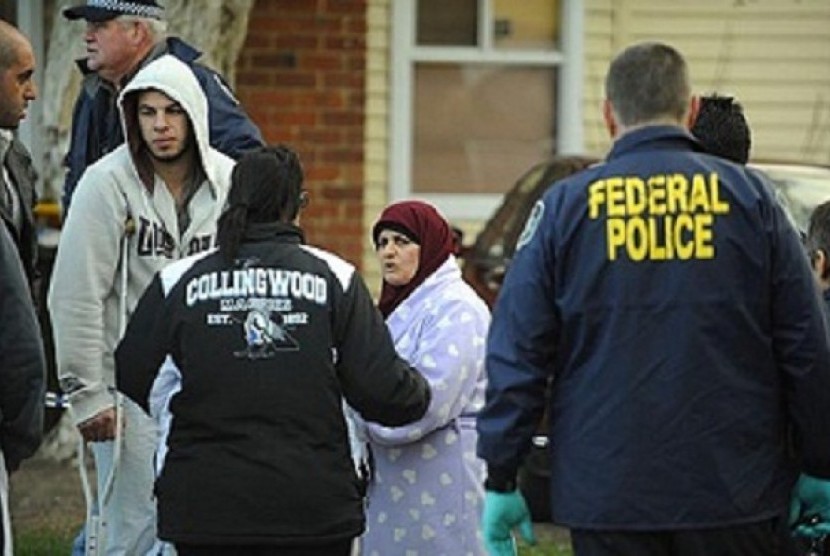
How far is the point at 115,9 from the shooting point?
8102mm

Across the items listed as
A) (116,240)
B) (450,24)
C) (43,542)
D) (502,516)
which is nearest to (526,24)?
(450,24)

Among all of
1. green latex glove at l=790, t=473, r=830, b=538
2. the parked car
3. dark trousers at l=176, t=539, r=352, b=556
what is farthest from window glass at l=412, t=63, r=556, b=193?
green latex glove at l=790, t=473, r=830, b=538

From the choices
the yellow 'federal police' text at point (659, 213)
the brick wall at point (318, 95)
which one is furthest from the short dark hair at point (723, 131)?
the brick wall at point (318, 95)

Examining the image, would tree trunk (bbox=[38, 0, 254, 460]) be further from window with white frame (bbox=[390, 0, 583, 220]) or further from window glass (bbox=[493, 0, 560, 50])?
window glass (bbox=[493, 0, 560, 50])

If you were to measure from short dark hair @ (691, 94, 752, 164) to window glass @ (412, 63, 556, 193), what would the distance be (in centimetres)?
811

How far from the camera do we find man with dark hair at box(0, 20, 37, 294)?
7125 mm

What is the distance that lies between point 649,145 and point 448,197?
949cm

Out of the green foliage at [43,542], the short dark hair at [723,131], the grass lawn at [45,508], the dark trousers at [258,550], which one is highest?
the short dark hair at [723,131]

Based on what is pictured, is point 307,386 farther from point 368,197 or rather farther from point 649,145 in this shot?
point 368,197

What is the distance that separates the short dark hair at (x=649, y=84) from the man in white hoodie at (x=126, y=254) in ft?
6.45

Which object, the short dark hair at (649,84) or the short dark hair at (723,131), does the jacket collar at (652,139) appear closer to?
the short dark hair at (649,84)

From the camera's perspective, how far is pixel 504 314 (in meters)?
5.93

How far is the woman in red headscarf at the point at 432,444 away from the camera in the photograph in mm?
7285

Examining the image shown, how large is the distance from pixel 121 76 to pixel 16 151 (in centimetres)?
52
